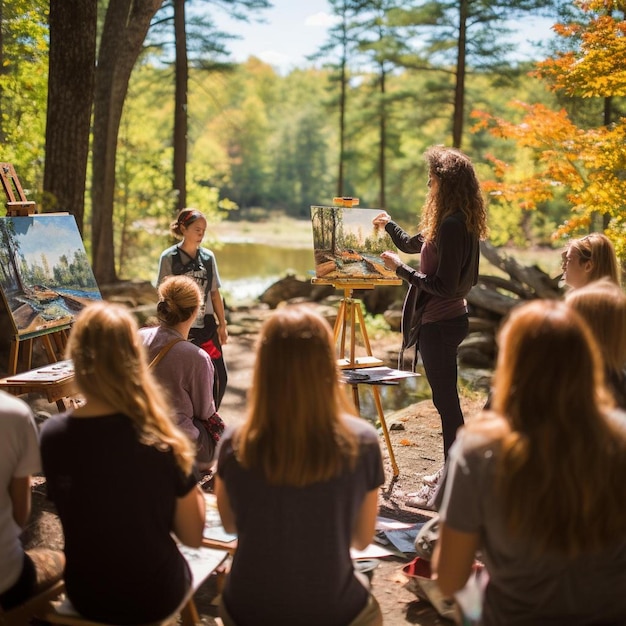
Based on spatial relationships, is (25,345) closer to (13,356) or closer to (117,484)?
(13,356)

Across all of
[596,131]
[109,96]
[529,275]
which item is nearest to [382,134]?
[529,275]

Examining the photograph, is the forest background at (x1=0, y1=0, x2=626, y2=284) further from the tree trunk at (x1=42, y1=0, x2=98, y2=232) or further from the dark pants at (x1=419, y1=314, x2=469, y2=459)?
the dark pants at (x1=419, y1=314, x2=469, y2=459)

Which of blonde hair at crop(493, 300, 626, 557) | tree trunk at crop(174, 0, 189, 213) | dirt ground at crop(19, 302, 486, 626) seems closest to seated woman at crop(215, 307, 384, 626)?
blonde hair at crop(493, 300, 626, 557)

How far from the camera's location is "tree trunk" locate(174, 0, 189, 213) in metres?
12.2

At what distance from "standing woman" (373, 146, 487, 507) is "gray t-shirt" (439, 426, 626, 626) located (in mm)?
2133

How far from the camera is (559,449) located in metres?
1.63

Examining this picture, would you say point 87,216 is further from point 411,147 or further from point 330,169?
point 330,169

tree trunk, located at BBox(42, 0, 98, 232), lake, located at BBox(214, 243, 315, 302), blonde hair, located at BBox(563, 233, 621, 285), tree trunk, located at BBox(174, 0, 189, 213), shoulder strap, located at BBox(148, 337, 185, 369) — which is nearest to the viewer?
blonde hair, located at BBox(563, 233, 621, 285)

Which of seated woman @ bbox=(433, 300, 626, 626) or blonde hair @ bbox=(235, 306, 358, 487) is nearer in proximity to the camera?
seated woman @ bbox=(433, 300, 626, 626)

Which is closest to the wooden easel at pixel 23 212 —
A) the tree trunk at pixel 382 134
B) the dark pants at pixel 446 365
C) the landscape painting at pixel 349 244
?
the landscape painting at pixel 349 244

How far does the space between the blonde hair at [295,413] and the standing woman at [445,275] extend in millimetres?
2022

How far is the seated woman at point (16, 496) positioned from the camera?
2.07m

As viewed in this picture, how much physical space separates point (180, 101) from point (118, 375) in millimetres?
11296

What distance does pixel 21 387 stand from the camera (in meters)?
3.83
